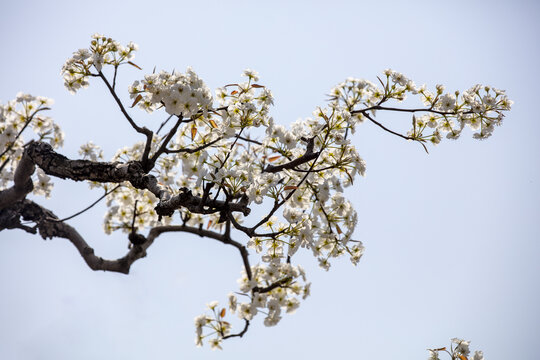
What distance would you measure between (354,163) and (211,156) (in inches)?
47.3

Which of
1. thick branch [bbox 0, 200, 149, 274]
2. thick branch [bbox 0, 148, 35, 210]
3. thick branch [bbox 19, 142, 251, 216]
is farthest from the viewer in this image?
thick branch [bbox 0, 200, 149, 274]

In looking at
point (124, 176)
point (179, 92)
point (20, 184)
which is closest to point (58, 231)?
point (20, 184)

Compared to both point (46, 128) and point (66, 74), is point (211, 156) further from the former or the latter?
point (46, 128)

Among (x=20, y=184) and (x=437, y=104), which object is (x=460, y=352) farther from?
(x=20, y=184)

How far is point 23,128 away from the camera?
543 cm

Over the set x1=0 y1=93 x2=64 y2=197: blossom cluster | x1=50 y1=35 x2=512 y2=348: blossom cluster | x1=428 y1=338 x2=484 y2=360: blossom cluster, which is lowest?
x1=428 y1=338 x2=484 y2=360: blossom cluster

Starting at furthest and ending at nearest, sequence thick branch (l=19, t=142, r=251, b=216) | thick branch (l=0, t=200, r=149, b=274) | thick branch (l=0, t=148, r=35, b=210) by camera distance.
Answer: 1. thick branch (l=0, t=200, r=149, b=274)
2. thick branch (l=0, t=148, r=35, b=210)
3. thick branch (l=19, t=142, r=251, b=216)

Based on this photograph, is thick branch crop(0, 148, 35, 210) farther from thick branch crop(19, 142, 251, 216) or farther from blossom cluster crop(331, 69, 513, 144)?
blossom cluster crop(331, 69, 513, 144)

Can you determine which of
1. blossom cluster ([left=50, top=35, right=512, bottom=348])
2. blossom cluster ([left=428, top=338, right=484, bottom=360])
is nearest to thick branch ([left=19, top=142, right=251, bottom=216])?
blossom cluster ([left=50, top=35, right=512, bottom=348])

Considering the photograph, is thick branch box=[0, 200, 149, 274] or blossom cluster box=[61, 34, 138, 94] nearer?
blossom cluster box=[61, 34, 138, 94]

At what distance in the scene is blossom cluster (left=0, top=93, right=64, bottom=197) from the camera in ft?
17.7

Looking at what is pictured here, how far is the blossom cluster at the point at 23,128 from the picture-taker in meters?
5.39

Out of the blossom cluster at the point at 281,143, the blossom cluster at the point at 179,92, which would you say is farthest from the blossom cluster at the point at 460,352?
the blossom cluster at the point at 179,92

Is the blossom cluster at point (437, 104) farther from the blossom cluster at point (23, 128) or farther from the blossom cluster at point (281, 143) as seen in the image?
the blossom cluster at point (23, 128)
